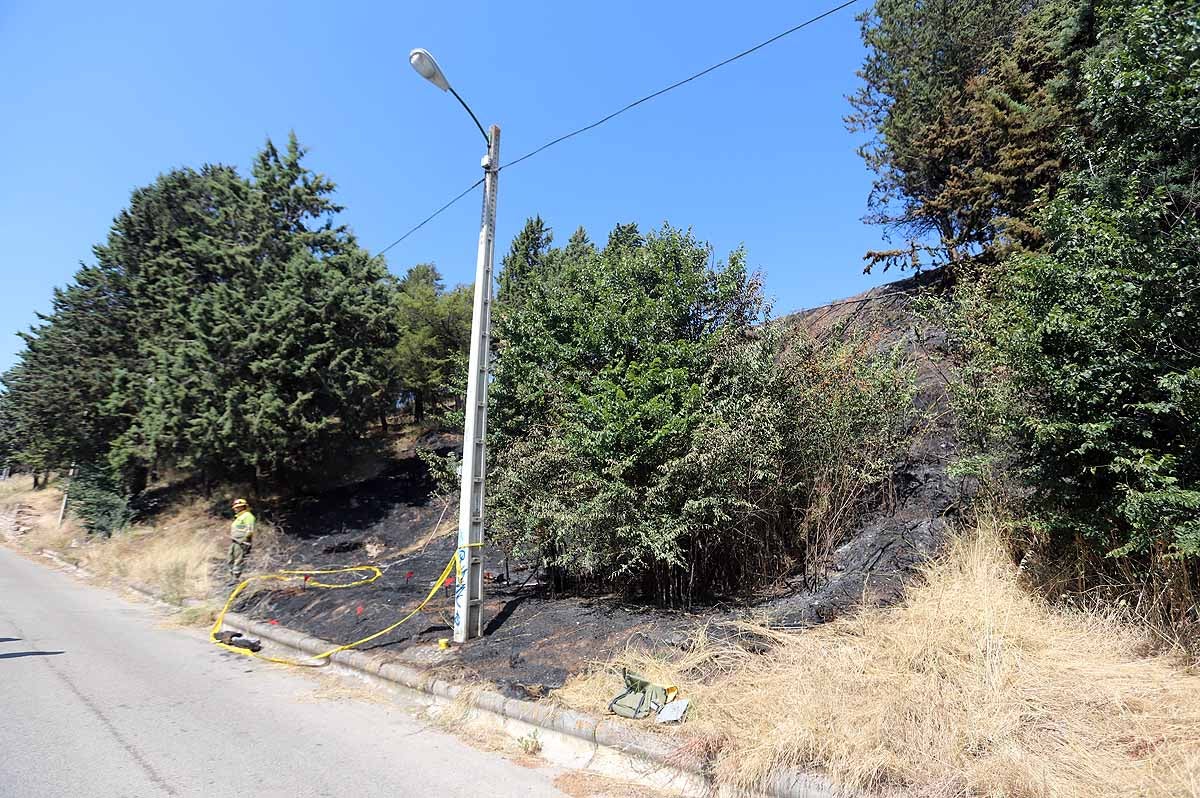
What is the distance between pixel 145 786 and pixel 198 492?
21840mm

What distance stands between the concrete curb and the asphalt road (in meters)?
0.38

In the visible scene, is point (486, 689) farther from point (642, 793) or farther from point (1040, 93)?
point (1040, 93)

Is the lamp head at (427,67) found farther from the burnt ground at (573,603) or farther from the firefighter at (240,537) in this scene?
the firefighter at (240,537)

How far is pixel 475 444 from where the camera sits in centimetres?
805

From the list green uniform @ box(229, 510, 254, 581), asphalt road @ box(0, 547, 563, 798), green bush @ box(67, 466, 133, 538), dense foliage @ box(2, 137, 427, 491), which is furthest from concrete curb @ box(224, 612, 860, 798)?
green bush @ box(67, 466, 133, 538)

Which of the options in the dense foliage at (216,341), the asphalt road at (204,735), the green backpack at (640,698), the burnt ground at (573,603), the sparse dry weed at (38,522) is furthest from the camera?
the sparse dry weed at (38,522)

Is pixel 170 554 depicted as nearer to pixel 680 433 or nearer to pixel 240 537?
pixel 240 537

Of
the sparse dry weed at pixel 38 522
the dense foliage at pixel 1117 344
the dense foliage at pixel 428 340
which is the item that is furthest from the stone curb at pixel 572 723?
the sparse dry weed at pixel 38 522

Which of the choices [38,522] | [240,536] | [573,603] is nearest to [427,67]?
[573,603]

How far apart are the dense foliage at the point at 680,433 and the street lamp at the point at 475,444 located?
33.9 inches

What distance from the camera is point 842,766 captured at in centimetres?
406

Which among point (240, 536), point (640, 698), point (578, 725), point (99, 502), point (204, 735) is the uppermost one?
point (99, 502)

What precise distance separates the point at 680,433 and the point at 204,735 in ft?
17.8

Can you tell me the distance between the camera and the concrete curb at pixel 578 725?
4109mm
